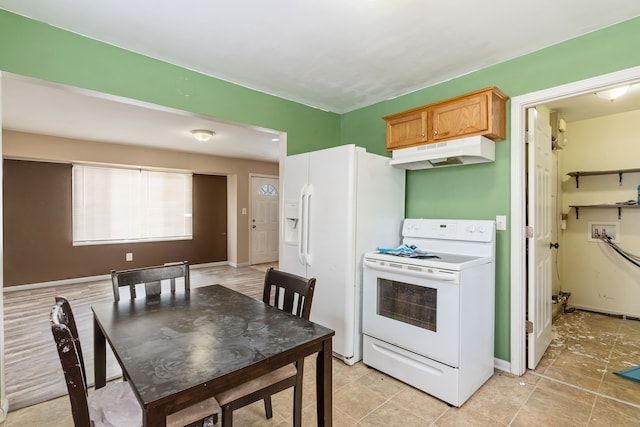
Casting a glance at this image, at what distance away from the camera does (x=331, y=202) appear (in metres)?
2.64

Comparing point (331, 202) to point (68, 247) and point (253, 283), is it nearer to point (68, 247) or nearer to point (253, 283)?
point (253, 283)

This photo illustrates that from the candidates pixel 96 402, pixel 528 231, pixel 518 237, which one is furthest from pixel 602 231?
pixel 96 402

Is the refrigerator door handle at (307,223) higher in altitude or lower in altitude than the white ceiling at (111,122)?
lower

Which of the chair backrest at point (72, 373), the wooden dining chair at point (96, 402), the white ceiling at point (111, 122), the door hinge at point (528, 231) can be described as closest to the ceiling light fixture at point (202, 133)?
the white ceiling at point (111, 122)

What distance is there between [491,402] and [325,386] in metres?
1.37

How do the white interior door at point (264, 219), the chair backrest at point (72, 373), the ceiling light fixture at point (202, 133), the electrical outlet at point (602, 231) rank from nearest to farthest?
the chair backrest at point (72, 373) < the electrical outlet at point (602, 231) < the ceiling light fixture at point (202, 133) < the white interior door at point (264, 219)

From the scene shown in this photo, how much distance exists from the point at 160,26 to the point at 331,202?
5.61 feet

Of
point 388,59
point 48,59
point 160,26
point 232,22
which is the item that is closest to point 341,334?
point 388,59

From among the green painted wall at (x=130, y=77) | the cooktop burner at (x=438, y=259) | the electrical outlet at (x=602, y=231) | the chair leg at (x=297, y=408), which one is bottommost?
the chair leg at (x=297, y=408)

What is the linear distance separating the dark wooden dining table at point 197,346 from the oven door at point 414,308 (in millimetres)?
990

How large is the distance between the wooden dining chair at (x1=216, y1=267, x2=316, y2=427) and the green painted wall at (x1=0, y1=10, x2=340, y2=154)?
65.4 inches

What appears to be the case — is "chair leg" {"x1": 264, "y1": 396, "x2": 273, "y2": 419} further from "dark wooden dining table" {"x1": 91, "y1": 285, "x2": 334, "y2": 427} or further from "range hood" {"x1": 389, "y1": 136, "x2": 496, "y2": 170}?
"range hood" {"x1": 389, "y1": 136, "x2": 496, "y2": 170}

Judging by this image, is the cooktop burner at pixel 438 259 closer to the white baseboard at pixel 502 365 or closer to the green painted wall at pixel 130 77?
the white baseboard at pixel 502 365

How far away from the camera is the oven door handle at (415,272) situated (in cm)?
201
